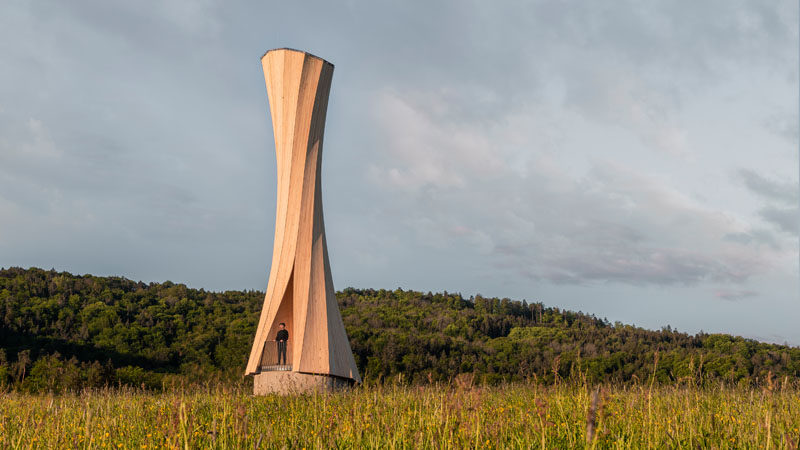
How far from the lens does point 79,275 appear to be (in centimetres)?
3791

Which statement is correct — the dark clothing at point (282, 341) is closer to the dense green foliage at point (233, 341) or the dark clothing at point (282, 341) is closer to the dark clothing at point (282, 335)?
the dark clothing at point (282, 335)

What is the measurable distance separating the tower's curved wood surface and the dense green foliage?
695cm

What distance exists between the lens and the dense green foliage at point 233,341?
2294cm

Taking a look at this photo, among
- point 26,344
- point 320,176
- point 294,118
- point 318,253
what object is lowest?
point 26,344

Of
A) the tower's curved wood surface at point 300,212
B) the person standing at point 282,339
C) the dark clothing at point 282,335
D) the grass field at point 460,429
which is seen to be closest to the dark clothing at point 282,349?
the person standing at point 282,339

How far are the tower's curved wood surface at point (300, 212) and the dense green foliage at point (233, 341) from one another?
6950 mm

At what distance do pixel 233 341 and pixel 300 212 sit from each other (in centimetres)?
1625

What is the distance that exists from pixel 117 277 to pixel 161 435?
3897cm

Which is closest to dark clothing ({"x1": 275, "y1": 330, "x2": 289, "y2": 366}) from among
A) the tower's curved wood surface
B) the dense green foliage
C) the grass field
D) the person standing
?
the person standing

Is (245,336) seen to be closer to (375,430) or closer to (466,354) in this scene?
(466,354)

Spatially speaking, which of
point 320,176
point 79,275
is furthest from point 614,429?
point 79,275

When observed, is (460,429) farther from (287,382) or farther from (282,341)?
(282,341)

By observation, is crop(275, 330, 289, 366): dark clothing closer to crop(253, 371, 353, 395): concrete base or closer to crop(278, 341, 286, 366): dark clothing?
crop(278, 341, 286, 366): dark clothing

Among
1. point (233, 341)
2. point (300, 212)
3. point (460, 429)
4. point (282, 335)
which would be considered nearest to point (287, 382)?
point (282, 335)
